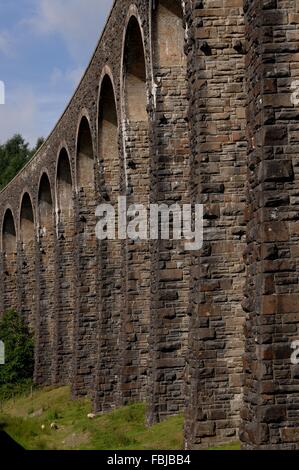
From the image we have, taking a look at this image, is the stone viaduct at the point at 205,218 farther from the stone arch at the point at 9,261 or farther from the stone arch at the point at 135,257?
the stone arch at the point at 9,261

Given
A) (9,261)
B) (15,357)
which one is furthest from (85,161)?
(9,261)

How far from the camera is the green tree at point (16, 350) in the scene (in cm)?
3481

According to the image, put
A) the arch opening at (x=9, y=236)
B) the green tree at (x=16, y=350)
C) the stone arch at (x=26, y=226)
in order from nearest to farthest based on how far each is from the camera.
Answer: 1. the green tree at (x=16, y=350)
2. the stone arch at (x=26, y=226)
3. the arch opening at (x=9, y=236)

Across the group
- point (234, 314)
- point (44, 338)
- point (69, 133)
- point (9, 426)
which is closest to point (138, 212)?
point (9, 426)

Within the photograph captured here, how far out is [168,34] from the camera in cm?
1752

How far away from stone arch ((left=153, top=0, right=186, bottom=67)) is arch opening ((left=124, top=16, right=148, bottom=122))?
291cm

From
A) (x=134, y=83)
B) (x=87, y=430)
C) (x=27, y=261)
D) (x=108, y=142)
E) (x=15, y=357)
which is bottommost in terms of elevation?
(x=87, y=430)

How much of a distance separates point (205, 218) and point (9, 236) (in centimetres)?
3044

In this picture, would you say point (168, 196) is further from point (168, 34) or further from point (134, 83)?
point (134, 83)

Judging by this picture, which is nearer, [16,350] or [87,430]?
[87,430]
